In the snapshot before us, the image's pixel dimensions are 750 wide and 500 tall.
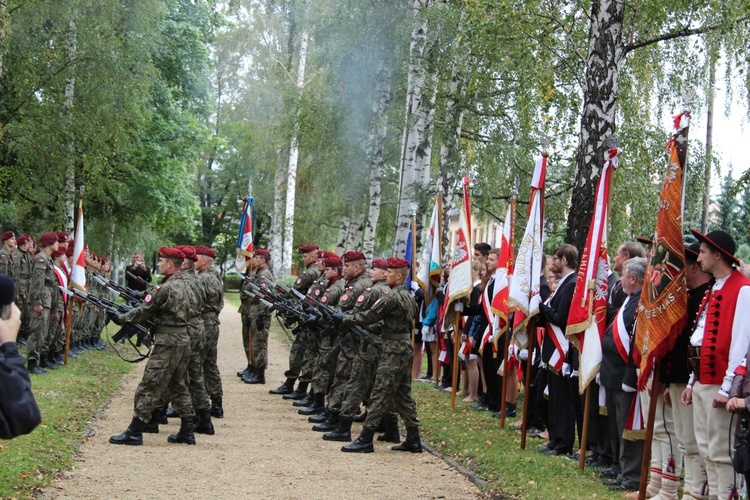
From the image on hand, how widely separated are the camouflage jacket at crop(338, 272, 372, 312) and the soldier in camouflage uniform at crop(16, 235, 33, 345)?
782 centimetres

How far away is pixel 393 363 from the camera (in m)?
10.1

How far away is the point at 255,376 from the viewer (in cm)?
1602

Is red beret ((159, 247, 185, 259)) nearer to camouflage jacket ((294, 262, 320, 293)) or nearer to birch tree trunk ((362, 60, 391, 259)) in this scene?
camouflage jacket ((294, 262, 320, 293))

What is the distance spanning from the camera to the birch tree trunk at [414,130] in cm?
1867

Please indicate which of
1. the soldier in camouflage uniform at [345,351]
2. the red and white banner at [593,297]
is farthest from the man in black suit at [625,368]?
the soldier in camouflage uniform at [345,351]

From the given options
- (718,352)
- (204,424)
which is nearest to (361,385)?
(204,424)

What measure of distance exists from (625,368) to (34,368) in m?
9.81

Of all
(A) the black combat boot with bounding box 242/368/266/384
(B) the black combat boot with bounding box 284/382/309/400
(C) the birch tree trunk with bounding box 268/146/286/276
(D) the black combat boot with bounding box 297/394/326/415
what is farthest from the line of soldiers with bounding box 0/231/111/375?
(C) the birch tree trunk with bounding box 268/146/286/276

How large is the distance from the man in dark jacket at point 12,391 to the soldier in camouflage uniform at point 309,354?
29.8 ft

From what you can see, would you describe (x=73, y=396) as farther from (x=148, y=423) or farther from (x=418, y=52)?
(x=418, y=52)

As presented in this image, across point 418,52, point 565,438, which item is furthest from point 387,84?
point 565,438

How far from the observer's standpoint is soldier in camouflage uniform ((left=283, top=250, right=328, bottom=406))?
44.1 feet

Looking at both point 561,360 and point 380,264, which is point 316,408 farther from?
point 561,360

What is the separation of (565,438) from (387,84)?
14.2 m
